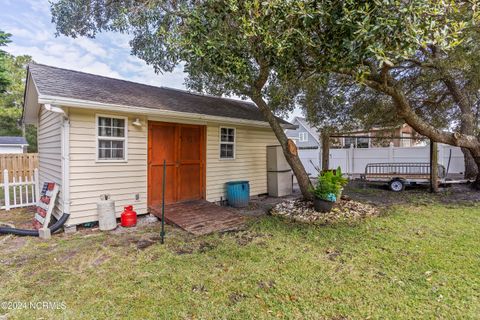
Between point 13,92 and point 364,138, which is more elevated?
point 13,92

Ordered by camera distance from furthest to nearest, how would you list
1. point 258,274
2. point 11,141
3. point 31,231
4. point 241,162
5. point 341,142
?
1. point 11,141
2. point 341,142
3. point 241,162
4. point 31,231
5. point 258,274

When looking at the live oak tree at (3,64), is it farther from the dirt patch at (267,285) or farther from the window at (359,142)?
the window at (359,142)

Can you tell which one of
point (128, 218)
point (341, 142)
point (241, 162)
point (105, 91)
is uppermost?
point (105, 91)

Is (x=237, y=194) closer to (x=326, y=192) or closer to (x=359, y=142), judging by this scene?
(x=326, y=192)

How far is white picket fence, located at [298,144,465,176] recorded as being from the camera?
12.6 metres

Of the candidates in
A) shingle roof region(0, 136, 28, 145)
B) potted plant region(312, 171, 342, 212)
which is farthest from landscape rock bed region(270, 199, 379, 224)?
shingle roof region(0, 136, 28, 145)

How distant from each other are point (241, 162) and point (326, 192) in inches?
121

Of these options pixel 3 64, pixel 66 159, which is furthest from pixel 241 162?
pixel 3 64

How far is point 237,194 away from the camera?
718 cm

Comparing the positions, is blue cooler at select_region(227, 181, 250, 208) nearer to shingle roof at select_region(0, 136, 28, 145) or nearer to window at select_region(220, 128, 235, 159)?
window at select_region(220, 128, 235, 159)

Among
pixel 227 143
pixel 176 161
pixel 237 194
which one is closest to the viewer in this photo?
pixel 176 161

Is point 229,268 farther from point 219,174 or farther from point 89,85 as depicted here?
point 89,85

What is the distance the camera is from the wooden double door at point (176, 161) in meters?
6.15

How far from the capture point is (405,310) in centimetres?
250
